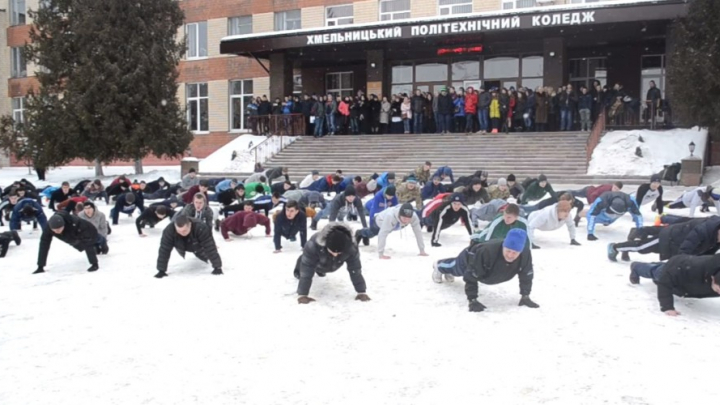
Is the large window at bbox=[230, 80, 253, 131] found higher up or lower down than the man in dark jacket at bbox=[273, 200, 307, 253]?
higher up

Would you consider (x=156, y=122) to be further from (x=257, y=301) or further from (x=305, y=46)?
(x=257, y=301)

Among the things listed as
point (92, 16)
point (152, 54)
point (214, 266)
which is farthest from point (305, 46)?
point (214, 266)

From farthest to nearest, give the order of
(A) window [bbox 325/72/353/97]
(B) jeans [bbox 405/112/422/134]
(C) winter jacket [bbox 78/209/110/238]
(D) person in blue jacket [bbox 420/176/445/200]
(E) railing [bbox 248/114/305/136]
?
(A) window [bbox 325/72/353/97]
(E) railing [bbox 248/114/305/136]
(B) jeans [bbox 405/112/422/134]
(D) person in blue jacket [bbox 420/176/445/200]
(C) winter jacket [bbox 78/209/110/238]

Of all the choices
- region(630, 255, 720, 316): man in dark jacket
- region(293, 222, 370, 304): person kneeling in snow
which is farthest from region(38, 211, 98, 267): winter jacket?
region(630, 255, 720, 316): man in dark jacket

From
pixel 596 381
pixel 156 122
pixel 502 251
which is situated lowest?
pixel 596 381

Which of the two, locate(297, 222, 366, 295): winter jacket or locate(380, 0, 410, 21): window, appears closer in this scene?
locate(297, 222, 366, 295): winter jacket

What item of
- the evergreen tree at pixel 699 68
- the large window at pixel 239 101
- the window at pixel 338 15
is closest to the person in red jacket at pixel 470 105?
the evergreen tree at pixel 699 68

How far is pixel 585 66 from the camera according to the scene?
2770 cm

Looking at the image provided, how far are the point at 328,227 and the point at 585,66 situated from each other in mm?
24474

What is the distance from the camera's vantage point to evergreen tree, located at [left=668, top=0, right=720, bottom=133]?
1822 cm

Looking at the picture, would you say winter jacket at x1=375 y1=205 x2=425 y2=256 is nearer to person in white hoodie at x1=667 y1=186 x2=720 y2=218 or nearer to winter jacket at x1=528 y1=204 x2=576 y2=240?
winter jacket at x1=528 y1=204 x2=576 y2=240

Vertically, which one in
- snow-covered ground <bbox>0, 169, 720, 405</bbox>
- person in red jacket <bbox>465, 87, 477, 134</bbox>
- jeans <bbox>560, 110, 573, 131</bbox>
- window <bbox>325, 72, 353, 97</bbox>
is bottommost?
snow-covered ground <bbox>0, 169, 720, 405</bbox>

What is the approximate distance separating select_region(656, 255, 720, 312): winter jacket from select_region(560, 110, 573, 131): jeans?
18.0 m

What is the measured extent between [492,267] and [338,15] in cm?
2811
